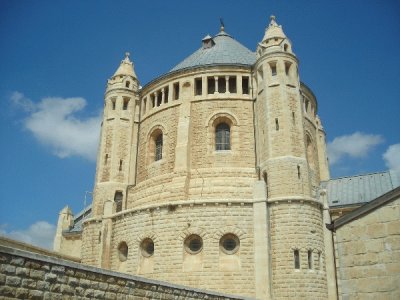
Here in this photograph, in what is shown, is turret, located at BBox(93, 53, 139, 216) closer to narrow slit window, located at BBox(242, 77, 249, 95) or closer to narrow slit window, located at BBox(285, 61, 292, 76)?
narrow slit window, located at BBox(242, 77, 249, 95)

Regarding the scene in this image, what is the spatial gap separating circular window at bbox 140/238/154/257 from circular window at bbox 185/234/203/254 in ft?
7.19

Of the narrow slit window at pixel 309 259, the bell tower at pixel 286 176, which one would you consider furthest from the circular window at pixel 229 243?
the narrow slit window at pixel 309 259

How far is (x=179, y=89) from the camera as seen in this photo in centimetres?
2769

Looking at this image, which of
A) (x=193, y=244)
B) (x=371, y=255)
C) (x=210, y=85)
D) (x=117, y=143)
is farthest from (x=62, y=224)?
(x=371, y=255)

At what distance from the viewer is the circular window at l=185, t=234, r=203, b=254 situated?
71.5 ft

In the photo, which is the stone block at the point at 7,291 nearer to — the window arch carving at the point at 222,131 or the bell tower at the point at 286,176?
the bell tower at the point at 286,176

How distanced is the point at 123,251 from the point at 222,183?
6.90m

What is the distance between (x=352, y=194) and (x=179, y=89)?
12784mm

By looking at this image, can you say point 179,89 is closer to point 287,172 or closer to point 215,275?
point 287,172

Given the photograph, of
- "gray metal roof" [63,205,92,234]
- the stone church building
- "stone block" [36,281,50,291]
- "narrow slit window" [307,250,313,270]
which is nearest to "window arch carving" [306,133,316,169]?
the stone church building

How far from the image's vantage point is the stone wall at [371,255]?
8.59m

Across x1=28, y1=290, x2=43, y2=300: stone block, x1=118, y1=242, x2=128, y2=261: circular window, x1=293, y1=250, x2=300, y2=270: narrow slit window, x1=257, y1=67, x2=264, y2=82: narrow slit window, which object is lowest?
x1=28, y1=290, x2=43, y2=300: stone block

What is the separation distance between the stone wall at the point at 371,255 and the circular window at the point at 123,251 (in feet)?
55.1

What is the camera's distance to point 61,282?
7.85 metres
